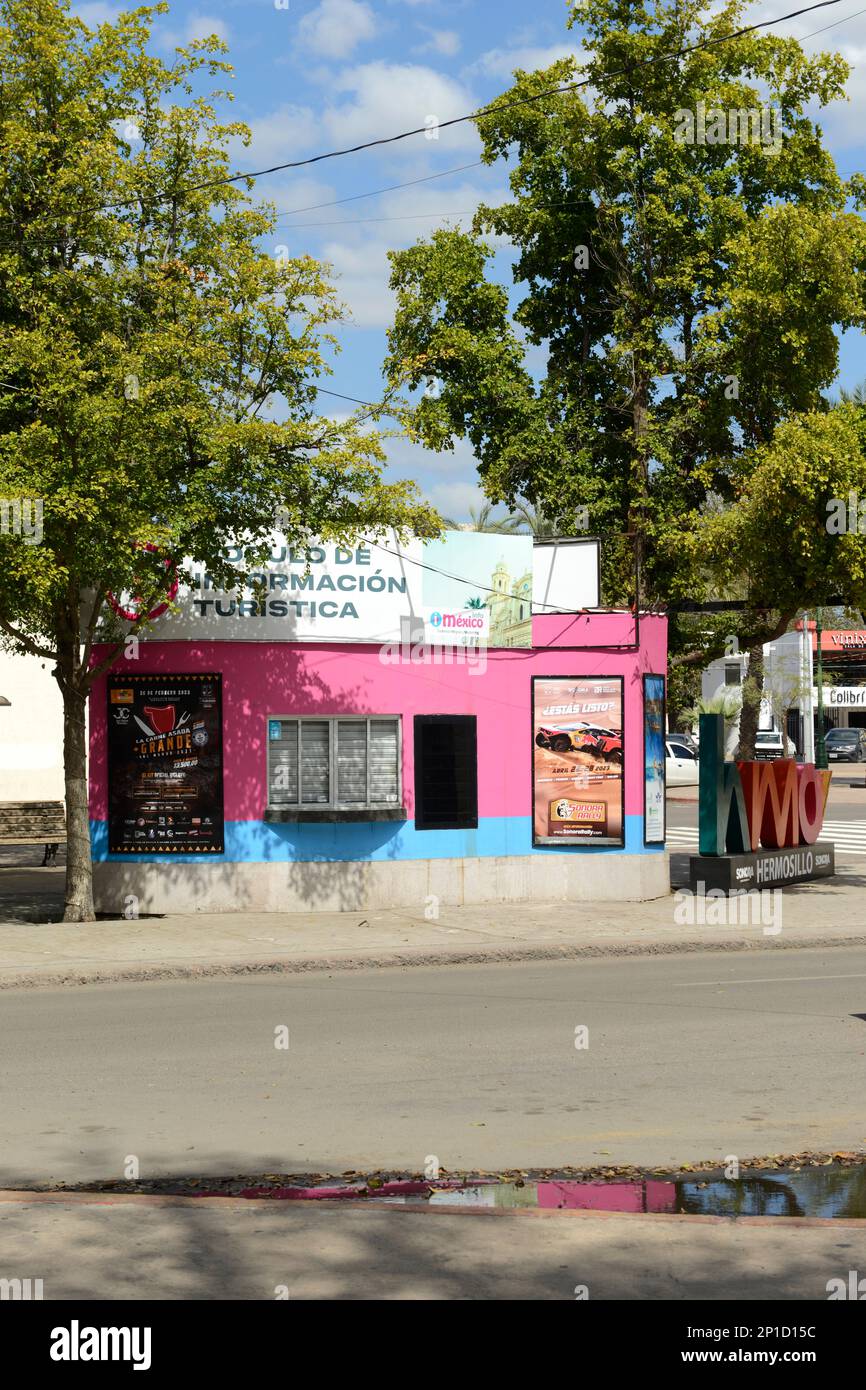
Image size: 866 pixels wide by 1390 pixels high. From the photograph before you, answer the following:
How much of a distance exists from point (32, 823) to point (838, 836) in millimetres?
17516

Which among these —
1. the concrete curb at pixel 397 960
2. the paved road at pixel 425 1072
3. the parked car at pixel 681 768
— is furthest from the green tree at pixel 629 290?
the parked car at pixel 681 768

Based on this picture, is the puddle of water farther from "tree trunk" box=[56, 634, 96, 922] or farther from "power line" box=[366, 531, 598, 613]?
"power line" box=[366, 531, 598, 613]

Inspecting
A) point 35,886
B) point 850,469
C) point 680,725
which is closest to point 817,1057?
point 850,469

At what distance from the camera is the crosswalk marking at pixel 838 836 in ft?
97.2

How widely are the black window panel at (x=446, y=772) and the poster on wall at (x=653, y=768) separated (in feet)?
7.44

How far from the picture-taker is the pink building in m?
17.9

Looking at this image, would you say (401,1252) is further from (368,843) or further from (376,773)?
(376,773)

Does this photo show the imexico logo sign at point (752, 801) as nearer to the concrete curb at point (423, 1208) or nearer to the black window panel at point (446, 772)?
the black window panel at point (446, 772)

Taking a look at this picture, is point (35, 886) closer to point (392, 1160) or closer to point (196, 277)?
point (196, 277)

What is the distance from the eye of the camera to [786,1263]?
5492 millimetres

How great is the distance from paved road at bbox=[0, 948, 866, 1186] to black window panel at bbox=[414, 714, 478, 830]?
4742mm

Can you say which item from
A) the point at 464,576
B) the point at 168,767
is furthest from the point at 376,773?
the point at 464,576

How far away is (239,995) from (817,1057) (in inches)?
204

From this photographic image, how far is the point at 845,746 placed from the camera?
67562mm
